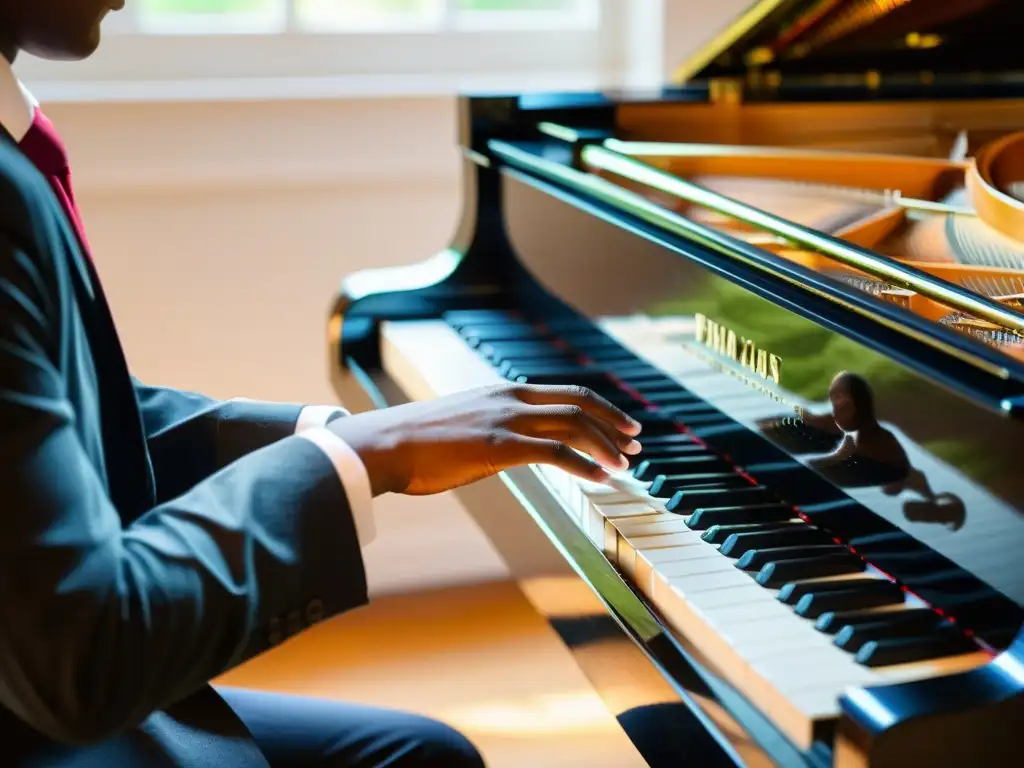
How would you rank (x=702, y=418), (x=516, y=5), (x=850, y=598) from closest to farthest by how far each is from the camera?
(x=850, y=598) < (x=702, y=418) < (x=516, y=5)

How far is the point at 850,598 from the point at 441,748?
0.48m

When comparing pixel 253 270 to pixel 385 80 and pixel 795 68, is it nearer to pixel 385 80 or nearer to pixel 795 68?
pixel 385 80

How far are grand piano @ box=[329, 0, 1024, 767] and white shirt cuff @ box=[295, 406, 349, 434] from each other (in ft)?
0.86

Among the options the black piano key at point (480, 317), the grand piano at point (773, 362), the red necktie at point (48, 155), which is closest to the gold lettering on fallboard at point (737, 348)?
the grand piano at point (773, 362)

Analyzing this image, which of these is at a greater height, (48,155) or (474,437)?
(48,155)

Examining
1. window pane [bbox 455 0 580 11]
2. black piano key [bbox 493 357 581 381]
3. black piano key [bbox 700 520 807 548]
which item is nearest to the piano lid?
black piano key [bbox 493 357 581 381]

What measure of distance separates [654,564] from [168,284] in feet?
6.23

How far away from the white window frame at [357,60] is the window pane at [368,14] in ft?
0.12

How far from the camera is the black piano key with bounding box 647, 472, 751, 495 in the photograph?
1262 millimetres

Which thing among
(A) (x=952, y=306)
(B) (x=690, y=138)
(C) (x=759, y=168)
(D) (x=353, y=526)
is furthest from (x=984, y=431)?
(B) (x=690, y=138)

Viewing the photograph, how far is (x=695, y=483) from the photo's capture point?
1.29 metres

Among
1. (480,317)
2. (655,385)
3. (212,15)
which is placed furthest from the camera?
(212,15)

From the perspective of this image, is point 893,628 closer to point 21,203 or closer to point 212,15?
point 21,203

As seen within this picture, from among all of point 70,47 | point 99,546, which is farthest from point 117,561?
point 70,47
